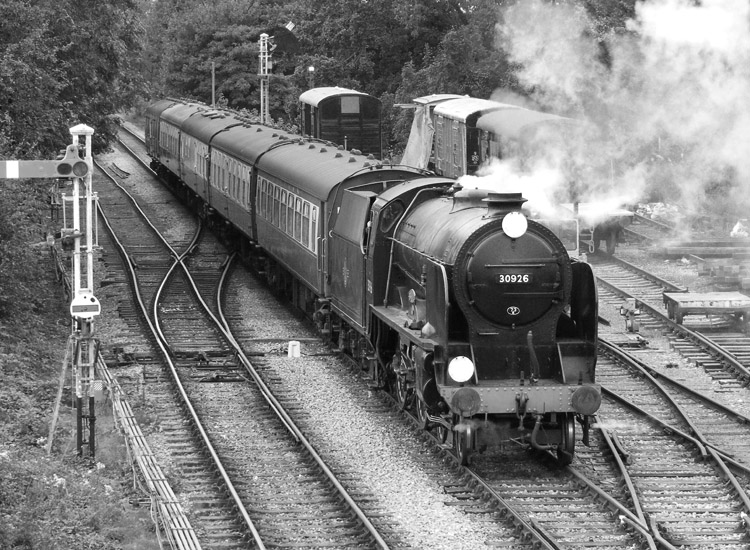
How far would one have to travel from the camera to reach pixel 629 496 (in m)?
11.5

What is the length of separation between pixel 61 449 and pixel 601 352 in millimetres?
8609

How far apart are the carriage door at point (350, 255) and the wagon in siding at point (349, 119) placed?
18.5m

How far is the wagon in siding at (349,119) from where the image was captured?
116 feet

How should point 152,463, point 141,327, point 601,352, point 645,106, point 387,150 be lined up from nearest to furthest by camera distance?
point 152,463 → point 601,352 → point 141,327 → point 645,106 → point 387,150

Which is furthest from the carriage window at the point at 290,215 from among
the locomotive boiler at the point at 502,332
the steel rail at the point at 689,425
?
the locomotive boiler at the point at 502,332

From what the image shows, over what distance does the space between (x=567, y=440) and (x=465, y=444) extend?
1.04 m

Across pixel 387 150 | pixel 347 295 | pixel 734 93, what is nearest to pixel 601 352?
pixel 347 295

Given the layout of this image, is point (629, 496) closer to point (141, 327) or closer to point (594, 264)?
point (141, 327)

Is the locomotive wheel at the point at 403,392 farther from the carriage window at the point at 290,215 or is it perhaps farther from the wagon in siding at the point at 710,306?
the wagon in siding at the point at 710,306

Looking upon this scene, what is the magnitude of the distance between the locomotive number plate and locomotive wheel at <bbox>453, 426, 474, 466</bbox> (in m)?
1.50

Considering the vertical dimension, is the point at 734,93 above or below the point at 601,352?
above

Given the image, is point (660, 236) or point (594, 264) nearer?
point (594, 264)

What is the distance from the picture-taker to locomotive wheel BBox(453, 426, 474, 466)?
12.2m

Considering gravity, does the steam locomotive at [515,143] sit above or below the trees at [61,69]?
below
